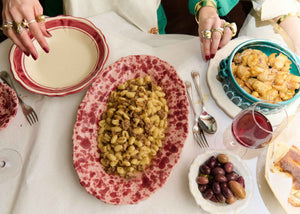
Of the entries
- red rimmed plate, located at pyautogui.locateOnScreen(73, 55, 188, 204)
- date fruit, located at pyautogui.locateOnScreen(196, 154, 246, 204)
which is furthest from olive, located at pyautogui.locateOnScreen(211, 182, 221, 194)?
red rimmed plate, located at pyautogui.locateOnScreen(73, 55, 188, 204)

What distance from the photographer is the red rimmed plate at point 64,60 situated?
69cm

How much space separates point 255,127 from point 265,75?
0.60 ft

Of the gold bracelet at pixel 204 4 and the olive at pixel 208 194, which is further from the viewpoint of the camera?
the gold bracelet at pixel 204 4

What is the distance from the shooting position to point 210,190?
1.83 feet

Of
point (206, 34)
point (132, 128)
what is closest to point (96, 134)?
point (132, 128)

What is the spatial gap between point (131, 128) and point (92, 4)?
0.56 metres

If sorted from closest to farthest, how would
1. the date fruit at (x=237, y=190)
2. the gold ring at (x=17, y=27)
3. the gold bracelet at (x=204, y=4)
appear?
the date fruit at (x=237, y=190) < the gold ring at (x=17, y=27) < the gold bracelet at (x=204, y=4)

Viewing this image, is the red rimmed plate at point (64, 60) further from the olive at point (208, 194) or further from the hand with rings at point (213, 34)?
the olive at point (208, 194)

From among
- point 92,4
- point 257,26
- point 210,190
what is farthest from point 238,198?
point 92,4

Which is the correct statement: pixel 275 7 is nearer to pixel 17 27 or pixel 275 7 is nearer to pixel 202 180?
pixel 202 180

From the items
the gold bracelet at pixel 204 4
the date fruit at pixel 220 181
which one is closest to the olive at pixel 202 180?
the date fruit at pixel 220 181

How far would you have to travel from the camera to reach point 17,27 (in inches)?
26.0

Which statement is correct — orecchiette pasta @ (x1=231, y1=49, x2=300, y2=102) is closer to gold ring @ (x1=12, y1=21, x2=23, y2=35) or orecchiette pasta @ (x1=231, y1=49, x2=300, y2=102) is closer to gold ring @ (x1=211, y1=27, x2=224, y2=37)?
gold ring @ (x1=211, y1=27, x2=224, y2=37)

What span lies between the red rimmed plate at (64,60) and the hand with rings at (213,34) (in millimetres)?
334
